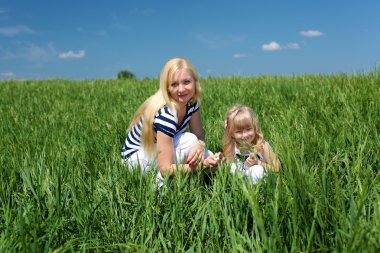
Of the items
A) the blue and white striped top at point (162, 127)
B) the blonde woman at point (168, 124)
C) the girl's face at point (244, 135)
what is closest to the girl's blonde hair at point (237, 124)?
the girl's face at point (244, 135)

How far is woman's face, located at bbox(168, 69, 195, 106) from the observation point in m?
2.92

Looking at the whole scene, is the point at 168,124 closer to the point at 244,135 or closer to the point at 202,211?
the point at 244,135

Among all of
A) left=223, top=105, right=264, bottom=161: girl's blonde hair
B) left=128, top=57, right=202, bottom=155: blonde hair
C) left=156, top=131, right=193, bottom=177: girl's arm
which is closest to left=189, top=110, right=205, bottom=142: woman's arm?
left=223, top=105, right=264, bottom=161: girl's blonde hair

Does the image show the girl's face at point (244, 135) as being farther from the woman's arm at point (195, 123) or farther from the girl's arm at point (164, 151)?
the girl's arm at point (164, 151)

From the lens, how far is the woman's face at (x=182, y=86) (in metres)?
2.92

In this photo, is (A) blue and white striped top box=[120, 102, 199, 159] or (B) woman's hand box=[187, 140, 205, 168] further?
(A) blue and white striped top box=[120, 102, 199, 159]

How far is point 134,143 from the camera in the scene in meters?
3.07

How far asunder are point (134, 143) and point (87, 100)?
463 cm

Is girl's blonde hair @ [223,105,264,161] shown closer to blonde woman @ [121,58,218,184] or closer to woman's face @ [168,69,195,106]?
blonde woman @ [121,58,218,184]

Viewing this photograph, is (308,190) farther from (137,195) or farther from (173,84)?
(173,84)

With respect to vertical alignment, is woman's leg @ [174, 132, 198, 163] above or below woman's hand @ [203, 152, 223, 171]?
above

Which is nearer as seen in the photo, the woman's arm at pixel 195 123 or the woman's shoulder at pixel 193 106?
the woman's shoulder at pixel 193 106

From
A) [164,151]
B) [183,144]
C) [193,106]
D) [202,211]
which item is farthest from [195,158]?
[202,211]

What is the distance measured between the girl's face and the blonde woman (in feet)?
0.88
